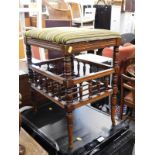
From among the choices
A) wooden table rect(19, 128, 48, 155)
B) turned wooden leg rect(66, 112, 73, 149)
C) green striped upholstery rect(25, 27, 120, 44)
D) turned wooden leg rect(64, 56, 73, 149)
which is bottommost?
wooden table rect(19, 128, 48, 155)

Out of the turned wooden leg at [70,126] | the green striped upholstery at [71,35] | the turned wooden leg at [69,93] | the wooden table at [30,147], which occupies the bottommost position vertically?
the wooden table at [30,147]

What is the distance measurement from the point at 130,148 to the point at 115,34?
648 mm

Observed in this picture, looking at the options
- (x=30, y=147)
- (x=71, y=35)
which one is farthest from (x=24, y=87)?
(x=71, y=35)

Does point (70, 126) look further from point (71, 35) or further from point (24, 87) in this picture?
point (24, 87)

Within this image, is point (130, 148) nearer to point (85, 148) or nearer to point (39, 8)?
point (85, 148)

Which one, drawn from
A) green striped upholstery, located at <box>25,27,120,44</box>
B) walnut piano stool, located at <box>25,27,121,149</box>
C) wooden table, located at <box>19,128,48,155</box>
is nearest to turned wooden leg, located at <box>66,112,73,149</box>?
walnut piano stool, located at <box>25,27,121,149</box>

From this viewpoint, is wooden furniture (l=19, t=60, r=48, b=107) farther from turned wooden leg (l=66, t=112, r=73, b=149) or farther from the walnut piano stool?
turned wooden leg (l=66, t=112, r=73, b=149)

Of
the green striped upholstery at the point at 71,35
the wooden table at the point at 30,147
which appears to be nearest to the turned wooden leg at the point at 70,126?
the wooden table at the point at 30,147

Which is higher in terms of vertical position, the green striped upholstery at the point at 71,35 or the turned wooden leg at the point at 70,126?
the green striped upholstery at the point at 71,35

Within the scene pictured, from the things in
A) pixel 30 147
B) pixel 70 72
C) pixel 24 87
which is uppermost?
pixel 70 72

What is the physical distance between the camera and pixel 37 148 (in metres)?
0.91

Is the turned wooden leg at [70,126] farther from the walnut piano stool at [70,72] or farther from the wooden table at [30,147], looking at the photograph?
the wooden table at [30,147]

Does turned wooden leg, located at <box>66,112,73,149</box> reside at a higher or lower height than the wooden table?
higher
